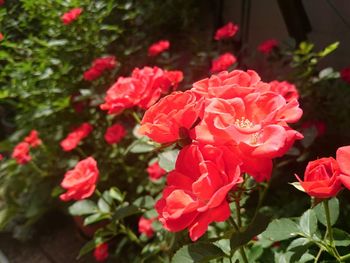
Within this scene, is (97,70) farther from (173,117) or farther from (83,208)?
(173,117)

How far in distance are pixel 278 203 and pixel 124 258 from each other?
0.88m

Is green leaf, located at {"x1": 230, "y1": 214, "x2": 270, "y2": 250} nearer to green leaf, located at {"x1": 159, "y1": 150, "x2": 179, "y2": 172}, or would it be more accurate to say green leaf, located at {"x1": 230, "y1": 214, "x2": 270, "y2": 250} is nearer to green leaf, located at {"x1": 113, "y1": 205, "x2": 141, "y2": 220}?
green leaf, located at {"x1": 159, "y1": 150, "x2": 179, "y2": 172}

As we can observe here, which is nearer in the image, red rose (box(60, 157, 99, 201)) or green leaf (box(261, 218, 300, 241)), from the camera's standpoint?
green leaf (box(261, 218, 300, 241))

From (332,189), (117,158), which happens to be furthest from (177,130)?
(117,158)

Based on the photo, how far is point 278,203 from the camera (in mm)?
1825

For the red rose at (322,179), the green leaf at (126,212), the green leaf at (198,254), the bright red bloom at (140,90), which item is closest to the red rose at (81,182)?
the green leaf at (126,212)

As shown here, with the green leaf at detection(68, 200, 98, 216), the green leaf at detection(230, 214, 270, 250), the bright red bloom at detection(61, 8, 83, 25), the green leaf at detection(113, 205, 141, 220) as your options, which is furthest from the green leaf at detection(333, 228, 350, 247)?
the bright red bloom at detection(61, 8, 83, 25)

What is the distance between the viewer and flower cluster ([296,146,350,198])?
0.51 m

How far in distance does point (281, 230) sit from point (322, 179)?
0.31m

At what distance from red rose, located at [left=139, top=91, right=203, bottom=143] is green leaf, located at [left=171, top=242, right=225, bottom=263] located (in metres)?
0.20

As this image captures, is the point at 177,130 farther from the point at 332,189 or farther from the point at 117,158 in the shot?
the point at 117,158

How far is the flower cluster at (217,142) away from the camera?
515 mm

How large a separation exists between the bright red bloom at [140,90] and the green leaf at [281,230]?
1.29 feet

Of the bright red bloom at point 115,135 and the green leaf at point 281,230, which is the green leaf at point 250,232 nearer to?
the green leaf at point 281,230
